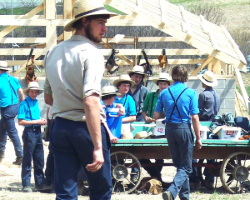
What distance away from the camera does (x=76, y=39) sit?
3.99 metres

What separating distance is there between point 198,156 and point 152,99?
4.36 ft

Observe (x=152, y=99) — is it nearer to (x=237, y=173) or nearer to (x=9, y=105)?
(x=237, y=173)

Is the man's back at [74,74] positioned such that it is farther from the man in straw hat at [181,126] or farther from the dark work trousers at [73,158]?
the man in straw hat at [181,126]

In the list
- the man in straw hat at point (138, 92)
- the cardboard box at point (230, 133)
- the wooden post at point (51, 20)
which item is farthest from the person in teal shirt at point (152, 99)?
the wooden post at point (51, 20)

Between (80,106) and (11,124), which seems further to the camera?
(11,124)

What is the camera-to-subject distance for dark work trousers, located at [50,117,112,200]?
3.89m

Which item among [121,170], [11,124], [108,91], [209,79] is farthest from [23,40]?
[121,170]

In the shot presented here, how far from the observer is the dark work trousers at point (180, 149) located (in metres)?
6.46

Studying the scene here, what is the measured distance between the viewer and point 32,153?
774 centimetres

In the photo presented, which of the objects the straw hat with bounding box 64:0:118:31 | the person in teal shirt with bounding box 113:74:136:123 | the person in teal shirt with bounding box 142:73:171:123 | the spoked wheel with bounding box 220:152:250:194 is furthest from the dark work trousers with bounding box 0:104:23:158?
the straw hat with bounding box 64:0:118:31

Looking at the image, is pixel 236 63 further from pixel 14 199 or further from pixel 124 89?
pixel 14 199

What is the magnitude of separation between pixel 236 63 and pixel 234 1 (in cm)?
5457

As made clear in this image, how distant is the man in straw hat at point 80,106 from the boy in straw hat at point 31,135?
11.9 ft

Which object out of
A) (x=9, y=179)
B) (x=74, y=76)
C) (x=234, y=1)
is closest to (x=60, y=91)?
(x=74, y=76)
